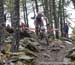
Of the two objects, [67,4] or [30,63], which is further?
[67,4]

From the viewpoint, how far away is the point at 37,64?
10.7m

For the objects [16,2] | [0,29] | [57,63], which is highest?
[16,2]

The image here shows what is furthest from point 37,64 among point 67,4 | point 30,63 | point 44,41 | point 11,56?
point 67,4

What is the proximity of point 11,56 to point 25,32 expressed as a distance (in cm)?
696

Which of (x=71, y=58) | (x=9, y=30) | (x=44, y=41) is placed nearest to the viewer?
(x=71, y=58)

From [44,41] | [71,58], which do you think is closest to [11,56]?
[71,58]

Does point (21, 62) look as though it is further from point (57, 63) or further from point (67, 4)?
point (67, 4)

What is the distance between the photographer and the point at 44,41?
1714 centimetres

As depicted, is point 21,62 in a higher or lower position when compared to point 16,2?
lower

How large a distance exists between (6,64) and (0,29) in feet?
12.7

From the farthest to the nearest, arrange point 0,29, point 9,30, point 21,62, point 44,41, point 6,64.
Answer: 1. point 9,30
2. point 44,41
3. point 0,29
4. point 21,62
5. point 6,64

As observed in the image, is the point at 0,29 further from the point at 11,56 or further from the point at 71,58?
the point at 71,58

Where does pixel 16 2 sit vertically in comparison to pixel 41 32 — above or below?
above

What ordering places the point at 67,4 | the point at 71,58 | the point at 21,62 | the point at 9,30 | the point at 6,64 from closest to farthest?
1. the point at 6,64
2. the point at 21,62
3. the point at 71,58
4. the point at 9,30
5. the point at 67,4
